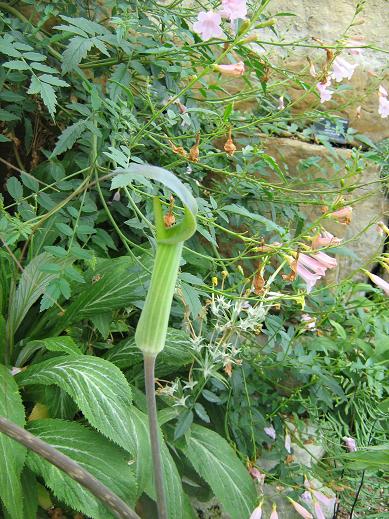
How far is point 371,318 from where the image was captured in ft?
6.56

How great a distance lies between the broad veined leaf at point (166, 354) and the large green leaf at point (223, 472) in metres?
0.20

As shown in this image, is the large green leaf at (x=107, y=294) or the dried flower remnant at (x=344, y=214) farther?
the large green leaf at (x=107, y=294)

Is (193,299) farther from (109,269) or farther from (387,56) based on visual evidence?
(387,56)

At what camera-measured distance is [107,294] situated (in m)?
1.71

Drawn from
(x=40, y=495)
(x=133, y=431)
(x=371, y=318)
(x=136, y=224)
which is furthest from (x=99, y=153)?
(x=371, y=318)

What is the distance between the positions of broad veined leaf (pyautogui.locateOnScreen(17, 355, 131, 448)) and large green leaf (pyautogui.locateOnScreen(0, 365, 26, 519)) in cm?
10

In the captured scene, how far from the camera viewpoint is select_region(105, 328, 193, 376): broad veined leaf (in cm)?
163

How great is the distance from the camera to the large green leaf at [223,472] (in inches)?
60.9

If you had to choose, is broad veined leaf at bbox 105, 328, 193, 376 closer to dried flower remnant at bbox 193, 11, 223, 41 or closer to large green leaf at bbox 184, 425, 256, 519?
large green leaf at bbox 184, 425, 256, 519

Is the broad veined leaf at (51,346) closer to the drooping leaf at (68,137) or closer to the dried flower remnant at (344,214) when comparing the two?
the drooping leaf at (68,137)

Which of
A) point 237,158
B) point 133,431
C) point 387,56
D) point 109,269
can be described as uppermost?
point 387,56

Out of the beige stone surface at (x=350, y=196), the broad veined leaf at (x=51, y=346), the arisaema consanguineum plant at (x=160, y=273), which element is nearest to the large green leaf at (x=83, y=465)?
the broad veined leaf at (x=51, y=346)

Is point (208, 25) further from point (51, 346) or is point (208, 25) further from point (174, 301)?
point (51, 346)

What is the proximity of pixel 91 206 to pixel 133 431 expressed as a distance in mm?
538
